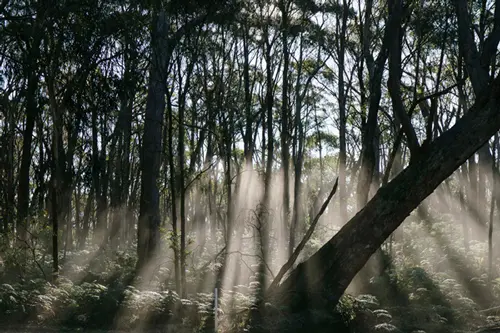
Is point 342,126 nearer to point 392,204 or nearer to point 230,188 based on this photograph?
point 230,188

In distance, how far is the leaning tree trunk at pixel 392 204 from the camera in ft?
26.4

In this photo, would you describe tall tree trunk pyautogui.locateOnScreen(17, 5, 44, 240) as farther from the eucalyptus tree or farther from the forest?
the eucalyptus tree

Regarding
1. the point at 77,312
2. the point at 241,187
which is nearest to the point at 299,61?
the point at 241,187

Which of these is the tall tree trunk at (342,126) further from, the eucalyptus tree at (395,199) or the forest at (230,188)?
the eucalyptus tree at (395,199)

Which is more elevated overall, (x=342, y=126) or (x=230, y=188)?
(x=342, y=126)

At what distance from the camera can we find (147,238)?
1443 cm

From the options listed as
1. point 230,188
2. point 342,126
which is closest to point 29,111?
point 230,188

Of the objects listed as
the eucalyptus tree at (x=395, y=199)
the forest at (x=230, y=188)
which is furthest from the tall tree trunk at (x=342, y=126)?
the eucalyptus tree at (x=395, y=199)

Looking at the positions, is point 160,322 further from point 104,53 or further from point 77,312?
point 104,53

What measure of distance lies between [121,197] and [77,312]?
15659mm

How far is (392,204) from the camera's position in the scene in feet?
27.5

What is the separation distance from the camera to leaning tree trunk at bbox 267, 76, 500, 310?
26.4 feet

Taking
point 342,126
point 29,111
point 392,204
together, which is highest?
point 342,126

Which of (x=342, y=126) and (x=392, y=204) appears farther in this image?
(x=342, y=126)
